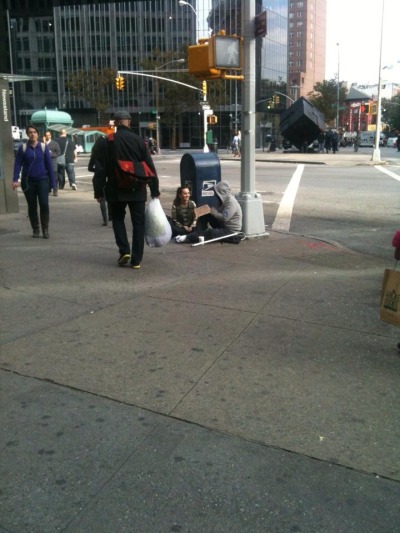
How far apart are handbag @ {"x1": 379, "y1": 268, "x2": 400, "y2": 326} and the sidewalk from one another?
35 centimetres

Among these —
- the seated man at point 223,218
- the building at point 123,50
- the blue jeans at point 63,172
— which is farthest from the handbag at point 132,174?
the building at point 123,50

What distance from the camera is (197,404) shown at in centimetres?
Answer: 352

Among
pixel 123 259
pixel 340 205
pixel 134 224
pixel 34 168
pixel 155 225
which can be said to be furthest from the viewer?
pixel 340 205

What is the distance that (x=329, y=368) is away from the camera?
4051 mm

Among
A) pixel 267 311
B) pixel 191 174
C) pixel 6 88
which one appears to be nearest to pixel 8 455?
pixel 267 311

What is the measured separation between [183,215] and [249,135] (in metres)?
1.63

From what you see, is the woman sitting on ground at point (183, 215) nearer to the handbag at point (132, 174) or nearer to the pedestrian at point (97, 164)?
the pedestrian at point (97, 164)

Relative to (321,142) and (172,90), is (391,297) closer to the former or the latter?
(321,142)

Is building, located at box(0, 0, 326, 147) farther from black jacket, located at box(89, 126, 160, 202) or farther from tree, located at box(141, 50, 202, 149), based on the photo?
black jacket, located at box(89, 126, 160, 202)

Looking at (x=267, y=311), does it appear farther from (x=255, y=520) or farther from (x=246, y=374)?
(x=255, y=520)

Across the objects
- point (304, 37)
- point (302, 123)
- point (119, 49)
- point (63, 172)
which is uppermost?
point (304, 37)

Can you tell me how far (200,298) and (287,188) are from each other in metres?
12.9

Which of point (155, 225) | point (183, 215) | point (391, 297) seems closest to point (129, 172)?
point (155, 225)

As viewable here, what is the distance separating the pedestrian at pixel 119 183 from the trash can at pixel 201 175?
11.2 feet
